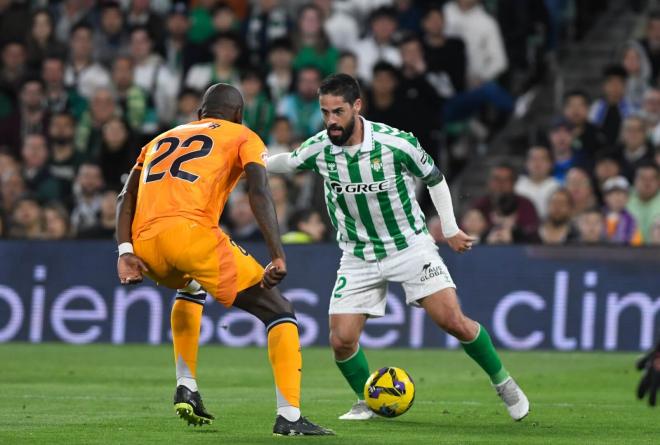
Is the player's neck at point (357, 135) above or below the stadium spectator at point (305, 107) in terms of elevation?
below

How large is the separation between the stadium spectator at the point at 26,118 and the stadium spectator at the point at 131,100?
3.38ft

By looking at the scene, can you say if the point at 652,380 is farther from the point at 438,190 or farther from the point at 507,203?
the point at 507,203

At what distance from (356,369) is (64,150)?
9.78 meters

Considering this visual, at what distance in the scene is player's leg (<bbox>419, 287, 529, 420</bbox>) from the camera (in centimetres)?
973

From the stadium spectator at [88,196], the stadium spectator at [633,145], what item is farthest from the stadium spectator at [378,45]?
the stadium spectator at [88,196]

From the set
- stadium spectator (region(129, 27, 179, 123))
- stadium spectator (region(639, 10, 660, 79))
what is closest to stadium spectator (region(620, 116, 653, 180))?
stadium spectator (region(639, 10, 660, 79))

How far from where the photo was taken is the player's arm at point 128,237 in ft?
28.4

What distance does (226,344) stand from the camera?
16.2 metres

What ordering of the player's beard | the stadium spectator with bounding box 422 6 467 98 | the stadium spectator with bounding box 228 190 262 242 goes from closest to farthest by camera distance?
the player's beard → the stadium spectator with bounding box 228 190 262 242 → the stadium spectator with bounding box 422 6 467 98

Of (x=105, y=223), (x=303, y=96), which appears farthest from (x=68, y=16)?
(x=105, y=223)

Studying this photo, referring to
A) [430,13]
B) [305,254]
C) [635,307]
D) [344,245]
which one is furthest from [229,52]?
[344,245]

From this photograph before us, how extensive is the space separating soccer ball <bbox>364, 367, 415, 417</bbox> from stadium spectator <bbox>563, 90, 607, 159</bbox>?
8.67 meters

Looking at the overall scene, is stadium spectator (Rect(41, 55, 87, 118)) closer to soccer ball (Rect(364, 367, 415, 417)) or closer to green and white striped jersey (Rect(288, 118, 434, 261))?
green and white striped jersey (Rect(288, 118, 434, 261))

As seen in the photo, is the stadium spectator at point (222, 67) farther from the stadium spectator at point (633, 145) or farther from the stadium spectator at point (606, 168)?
the stadium spectator at point (633, 145)
